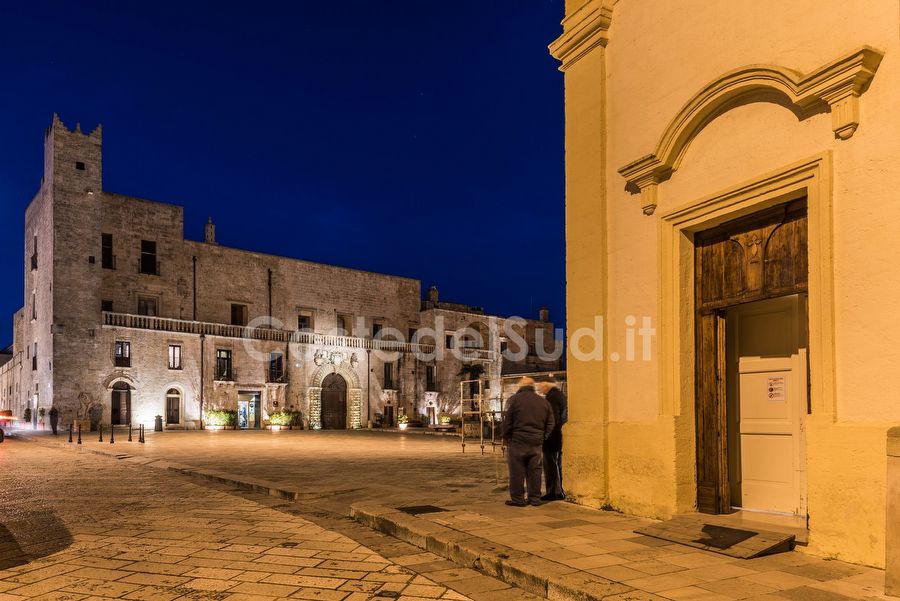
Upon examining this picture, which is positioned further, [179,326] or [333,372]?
[333,372]

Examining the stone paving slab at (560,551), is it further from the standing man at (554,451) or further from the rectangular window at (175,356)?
the rectangular window at (175,356)

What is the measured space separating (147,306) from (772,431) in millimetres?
34037

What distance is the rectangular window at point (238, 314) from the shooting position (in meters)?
38.7

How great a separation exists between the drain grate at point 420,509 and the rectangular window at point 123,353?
2938 centimetres

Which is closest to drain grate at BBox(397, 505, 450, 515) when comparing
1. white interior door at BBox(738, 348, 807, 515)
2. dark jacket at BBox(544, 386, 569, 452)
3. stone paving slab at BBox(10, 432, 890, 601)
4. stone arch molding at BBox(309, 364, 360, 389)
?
stone paving slab at BBox(10, 432, 890, 601)

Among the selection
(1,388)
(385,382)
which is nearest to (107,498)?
(385,382)

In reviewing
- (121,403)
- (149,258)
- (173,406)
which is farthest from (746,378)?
(149,258)

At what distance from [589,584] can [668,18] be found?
5824mm

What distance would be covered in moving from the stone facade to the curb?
25.5 metres

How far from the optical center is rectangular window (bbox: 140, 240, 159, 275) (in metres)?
35.5

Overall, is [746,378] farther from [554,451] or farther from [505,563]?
[505,563]

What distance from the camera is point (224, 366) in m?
37.1

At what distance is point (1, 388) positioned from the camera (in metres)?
51.8

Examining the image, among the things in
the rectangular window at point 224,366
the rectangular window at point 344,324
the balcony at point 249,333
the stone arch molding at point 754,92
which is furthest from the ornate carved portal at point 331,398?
the stone arch molding at point 754,92
